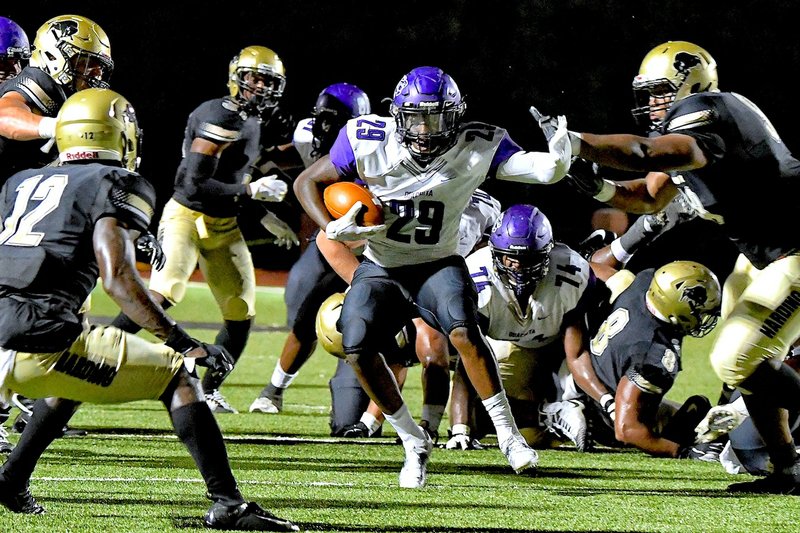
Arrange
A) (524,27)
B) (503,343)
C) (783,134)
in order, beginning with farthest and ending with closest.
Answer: (524,27)
(783,134)
(503,343)

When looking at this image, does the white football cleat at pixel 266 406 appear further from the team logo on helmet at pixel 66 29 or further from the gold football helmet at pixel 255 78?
the team logo on helmet at pixel 66 29

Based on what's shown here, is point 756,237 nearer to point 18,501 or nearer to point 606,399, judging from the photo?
point 606,399

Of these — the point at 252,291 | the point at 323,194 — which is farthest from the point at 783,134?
the point at 323,194

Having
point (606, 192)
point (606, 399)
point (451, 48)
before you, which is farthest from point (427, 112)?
point (451, 48)

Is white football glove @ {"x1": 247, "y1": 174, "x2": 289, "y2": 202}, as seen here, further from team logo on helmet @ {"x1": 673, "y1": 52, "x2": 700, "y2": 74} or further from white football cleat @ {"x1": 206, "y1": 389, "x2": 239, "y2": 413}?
team logo on helmet @ {"x1": 673, "y1": 52, "x2": 700, "y2": 74}

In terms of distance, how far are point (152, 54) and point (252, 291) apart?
7.75 metres

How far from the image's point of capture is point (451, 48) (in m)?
13.6

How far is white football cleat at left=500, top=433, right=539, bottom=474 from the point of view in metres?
3.81

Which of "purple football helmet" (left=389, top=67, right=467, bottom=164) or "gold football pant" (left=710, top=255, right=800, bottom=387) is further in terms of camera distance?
"purple football helmet" (left=389, top=67, right=467, bottom=164)

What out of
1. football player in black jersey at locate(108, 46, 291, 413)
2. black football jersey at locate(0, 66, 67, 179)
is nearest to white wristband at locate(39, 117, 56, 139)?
black football jersey at locate(0, 66, 67, 179)

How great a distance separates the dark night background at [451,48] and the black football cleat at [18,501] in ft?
33.1

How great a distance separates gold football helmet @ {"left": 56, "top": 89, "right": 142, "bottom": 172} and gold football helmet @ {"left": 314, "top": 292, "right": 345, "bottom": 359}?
6.49 feet

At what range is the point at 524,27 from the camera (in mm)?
13672

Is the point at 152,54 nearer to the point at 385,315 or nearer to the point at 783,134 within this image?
the point at 783,134
